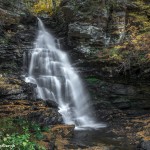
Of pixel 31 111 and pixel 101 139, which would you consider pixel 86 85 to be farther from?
pixel 31 111

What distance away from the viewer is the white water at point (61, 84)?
46.8 feet

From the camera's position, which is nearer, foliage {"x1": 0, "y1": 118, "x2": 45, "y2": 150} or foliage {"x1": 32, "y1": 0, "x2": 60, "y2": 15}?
foliage {"x1": 0, "y1": 118, "x2": 45, "y2": 150}

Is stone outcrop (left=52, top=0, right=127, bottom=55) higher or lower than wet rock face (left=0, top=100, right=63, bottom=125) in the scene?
higher

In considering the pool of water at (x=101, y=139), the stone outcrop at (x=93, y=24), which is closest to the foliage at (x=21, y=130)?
the pool of water at (x=101, y=139)

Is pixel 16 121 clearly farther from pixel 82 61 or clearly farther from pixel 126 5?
pixel 126 5

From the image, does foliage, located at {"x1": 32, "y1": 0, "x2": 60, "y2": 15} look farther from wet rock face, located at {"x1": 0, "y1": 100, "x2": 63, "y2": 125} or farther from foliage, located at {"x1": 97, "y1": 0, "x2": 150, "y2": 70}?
wet rock face, located at {"x1": 0, "y1": 100, "x2": 63, "y2": 125}

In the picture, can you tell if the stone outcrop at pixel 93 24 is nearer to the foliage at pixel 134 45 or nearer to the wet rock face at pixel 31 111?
the foliage at pixel 134 45

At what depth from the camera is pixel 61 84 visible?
15242 mm

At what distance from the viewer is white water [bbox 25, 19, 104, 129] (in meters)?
14.3

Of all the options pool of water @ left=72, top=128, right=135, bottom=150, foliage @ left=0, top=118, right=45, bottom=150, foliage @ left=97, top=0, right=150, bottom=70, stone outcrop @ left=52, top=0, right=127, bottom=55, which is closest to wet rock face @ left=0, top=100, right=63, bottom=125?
foliage @ left=0, top=118, right=45, bottom=150

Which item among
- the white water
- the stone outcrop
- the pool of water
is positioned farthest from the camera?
the stone outcrop

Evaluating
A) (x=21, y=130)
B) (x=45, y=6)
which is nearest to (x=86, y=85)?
(x=21, y=130)

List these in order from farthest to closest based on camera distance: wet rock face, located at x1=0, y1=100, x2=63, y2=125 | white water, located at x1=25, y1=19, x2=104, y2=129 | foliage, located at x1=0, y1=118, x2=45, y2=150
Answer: white water, located at x1=25, y1=19, x2=104, y2=129 → wet rock face, located at x1=0, y1=100, x2=63, y2=125 → foliage, located at x1=0, y1=118, x2=45, y2=150

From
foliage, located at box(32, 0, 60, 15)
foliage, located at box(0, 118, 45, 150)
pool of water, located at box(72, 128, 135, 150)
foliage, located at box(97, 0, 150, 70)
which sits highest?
foliage, located at box(32, 0, 60, 15)
